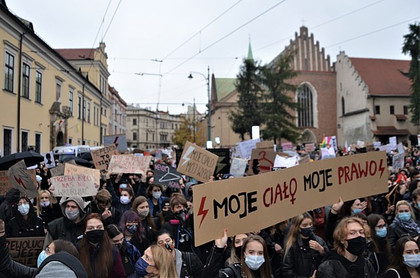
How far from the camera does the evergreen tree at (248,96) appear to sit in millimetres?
44844

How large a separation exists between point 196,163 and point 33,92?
62.1 ft

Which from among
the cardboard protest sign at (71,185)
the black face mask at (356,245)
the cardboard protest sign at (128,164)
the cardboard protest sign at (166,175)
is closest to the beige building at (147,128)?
the cardboard protest sign at (128,164)

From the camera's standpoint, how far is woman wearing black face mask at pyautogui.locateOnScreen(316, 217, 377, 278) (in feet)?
10.3

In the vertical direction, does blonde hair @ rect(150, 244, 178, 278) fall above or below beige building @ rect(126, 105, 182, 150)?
below

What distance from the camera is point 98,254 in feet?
11.6

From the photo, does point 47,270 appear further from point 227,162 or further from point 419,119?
point 419,119

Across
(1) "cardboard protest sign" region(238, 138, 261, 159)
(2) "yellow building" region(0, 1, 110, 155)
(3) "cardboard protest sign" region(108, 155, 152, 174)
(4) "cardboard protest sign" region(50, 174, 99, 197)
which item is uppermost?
(2) "yellow building" region(0, 1, 110, 155)

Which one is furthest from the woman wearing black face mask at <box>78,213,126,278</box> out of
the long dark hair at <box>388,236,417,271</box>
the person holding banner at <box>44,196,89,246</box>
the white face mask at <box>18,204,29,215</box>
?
the long dark hair at <box>388,236,417,271</box>

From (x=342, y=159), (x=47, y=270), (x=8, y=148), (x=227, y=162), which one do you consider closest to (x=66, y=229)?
(x=47, y=270)

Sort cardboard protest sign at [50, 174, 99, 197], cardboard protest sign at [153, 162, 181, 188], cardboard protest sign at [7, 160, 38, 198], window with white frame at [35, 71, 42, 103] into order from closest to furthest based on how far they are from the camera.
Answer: cardboard protest sign at [7, 160, 38, 198] → cardboard protest sign at [50, 174, 99, 197] → cardboard protest sign at [153, 162, 181, 188] → window with white frame at [35, 71, 42, 103]

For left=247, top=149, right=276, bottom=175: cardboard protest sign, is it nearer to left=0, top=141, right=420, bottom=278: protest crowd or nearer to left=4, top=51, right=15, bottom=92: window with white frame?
left=0, top=141, right=420, bottom=278: protest crowd

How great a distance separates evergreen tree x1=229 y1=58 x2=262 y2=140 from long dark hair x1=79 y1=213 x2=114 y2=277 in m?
41.4

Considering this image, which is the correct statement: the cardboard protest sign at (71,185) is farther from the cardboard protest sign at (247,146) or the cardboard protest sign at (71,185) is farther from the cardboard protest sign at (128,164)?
the cardboard protest sign at (247,146)

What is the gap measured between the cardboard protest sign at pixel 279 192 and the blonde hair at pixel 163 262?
1.07 feet
